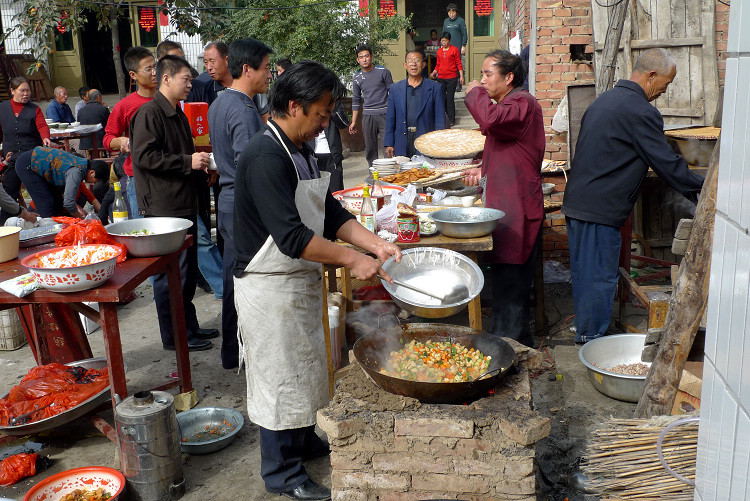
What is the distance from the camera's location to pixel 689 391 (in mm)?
3375

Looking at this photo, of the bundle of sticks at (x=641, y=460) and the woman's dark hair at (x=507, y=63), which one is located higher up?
the woman's dark hair at (x=507, y=63)

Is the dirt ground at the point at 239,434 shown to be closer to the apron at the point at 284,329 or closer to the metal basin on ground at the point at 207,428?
the metal basin on ground at the point at 207,428

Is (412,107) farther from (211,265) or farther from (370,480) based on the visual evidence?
(370,480)

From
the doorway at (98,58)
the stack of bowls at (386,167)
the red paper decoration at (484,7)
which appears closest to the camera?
the stack of bowls at (386,167)

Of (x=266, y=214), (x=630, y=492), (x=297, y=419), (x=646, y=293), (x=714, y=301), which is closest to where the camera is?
(x=714, y=301)

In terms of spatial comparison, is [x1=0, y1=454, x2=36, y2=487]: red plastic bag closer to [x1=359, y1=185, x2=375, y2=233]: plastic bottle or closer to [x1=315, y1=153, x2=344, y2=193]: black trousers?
[x1=359, y1=185, x2=375, y2=233]: plastic bottle

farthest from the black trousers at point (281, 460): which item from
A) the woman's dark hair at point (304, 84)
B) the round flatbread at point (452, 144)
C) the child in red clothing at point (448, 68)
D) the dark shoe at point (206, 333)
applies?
the child in red clothing at point (448, 68)

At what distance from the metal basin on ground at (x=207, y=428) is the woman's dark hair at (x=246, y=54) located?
7.51ft

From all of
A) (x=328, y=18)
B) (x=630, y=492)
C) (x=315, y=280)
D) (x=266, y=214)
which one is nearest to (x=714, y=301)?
(x=630, y=492)

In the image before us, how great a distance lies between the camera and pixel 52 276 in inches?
131

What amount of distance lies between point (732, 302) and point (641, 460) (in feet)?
4.50

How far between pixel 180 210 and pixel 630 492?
380cm

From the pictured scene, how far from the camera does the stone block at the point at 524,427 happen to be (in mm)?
2676

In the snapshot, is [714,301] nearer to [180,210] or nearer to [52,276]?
[52,276]
